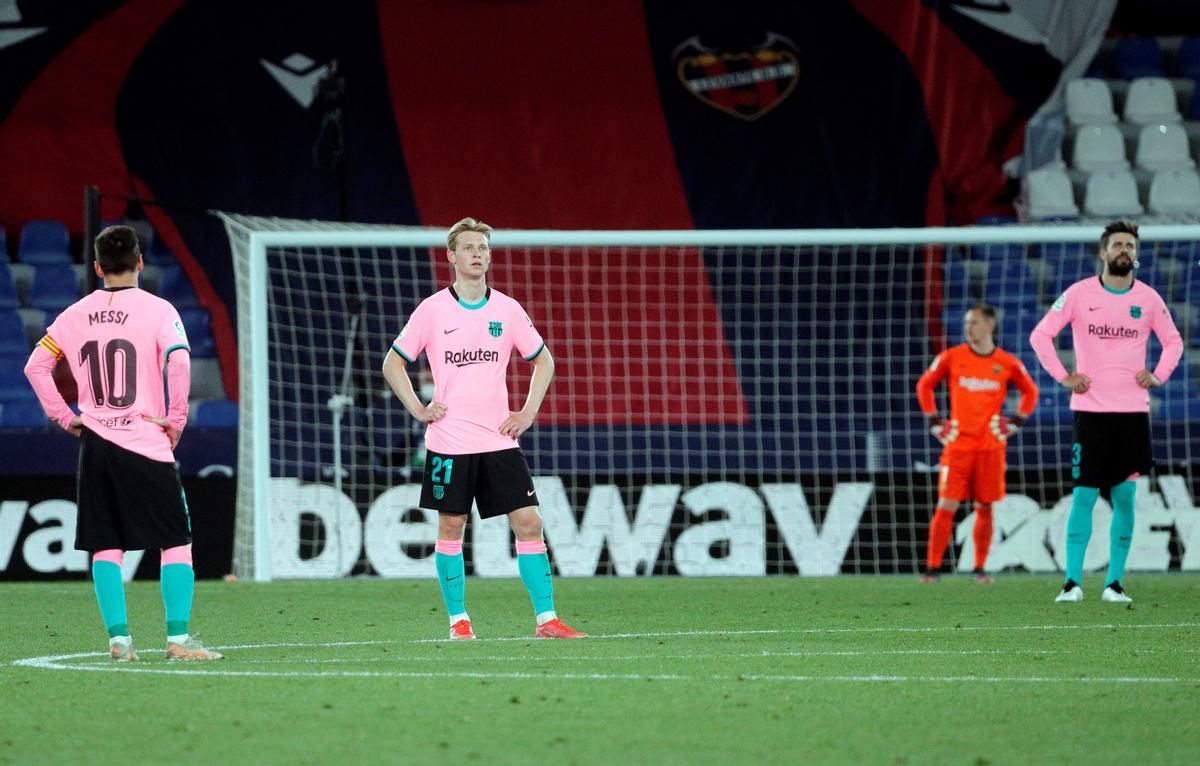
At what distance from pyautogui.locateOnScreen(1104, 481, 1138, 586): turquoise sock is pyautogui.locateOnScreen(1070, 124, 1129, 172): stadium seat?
7583mm

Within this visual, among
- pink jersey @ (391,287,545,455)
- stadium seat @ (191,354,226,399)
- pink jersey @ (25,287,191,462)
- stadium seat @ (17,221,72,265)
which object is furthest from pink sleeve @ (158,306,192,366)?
stadium seat @ (17,221,72,265)

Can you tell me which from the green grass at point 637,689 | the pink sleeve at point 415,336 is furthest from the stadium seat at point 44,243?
the pink sleeve at point 415,336

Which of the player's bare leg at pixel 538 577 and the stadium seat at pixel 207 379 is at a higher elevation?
the stadium seat at pixel 207 379

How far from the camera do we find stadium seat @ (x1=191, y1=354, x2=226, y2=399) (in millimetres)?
14688

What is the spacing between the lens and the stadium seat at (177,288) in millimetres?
14906

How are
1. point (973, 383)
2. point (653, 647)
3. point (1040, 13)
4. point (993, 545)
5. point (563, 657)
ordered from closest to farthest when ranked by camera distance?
point (563, 657) < point (653, 647) < point (973, 383) < point (993, 545) < point (1040, 13)

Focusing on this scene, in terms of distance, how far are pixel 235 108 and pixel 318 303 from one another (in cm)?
213

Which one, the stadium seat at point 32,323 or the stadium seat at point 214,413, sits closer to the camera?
the stadium seat at point 214,413

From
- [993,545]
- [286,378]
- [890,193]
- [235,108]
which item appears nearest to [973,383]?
[993,545]

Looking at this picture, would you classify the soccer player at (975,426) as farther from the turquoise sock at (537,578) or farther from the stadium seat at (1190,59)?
the stadium seat at (1190,59)

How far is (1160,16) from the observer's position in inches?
711

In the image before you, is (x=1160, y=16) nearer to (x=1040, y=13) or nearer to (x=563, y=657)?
(x=1040, y=13)

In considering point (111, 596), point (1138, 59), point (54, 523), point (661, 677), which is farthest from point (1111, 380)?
point (1138, 59)

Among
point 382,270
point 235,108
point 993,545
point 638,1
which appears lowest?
point 993,545
